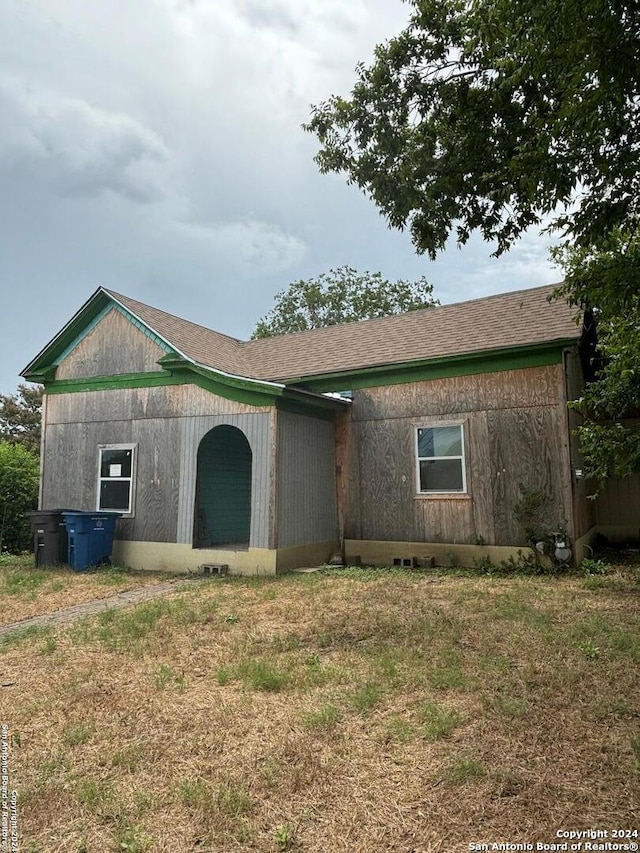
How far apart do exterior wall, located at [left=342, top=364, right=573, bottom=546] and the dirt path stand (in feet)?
12.6

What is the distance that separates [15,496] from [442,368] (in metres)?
11.1

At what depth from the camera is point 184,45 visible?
7.85m

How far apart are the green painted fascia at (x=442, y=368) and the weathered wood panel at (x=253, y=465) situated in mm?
2305

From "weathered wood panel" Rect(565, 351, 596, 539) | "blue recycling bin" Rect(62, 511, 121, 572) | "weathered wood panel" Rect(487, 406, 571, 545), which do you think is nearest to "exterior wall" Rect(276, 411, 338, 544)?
"weathered wood panel" Rect(487, 406, 571, 545)

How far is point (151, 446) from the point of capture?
35.6 ft

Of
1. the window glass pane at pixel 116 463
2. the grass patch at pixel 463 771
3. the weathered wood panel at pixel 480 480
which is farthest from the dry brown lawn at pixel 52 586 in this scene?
the grass patch at pixel 463 771

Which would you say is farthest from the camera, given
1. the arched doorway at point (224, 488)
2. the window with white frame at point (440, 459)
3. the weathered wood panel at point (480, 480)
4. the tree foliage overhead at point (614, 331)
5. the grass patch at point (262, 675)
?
the arched doorway at point (224, 488)

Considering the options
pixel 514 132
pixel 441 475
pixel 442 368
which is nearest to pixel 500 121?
pixel 514 132

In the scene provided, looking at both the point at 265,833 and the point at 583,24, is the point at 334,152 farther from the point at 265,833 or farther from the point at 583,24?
the point at 265,833

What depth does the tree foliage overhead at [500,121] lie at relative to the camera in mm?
3672

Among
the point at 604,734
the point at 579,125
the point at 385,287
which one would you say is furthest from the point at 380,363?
the point at 385,287

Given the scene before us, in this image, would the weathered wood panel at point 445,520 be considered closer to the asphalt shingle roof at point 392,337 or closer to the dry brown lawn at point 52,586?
the asphalt shingle roof at point 392,337

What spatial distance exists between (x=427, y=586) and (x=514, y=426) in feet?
11.0

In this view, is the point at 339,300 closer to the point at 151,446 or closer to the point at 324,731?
the point at 151,446
